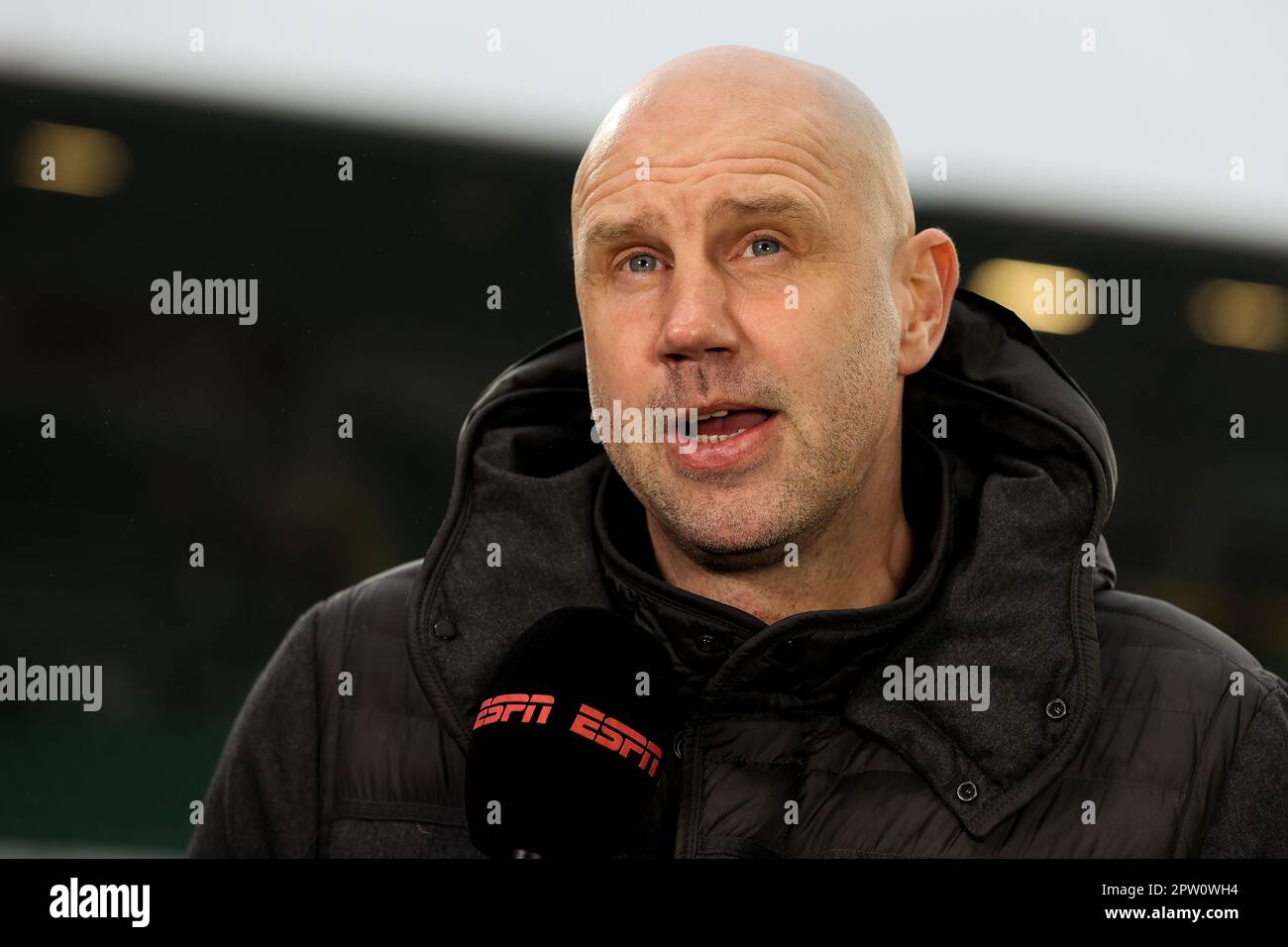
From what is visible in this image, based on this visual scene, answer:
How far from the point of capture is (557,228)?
4.66 metres

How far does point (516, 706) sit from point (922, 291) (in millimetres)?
811

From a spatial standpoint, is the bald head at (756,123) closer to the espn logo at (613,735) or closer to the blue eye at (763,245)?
the blue eye at (763,245)

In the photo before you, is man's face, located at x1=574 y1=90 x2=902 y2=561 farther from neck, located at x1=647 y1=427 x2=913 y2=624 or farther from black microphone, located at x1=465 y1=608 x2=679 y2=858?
black microphone, located at x1=465 y1=608 x2=679 y2=858

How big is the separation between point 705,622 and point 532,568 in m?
0.28

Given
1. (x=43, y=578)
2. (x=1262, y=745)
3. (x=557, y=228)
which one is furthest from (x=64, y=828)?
(x=1262, y=745)

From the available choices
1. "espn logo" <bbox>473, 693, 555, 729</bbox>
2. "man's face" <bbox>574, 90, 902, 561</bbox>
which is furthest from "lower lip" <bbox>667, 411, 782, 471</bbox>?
"espn logo" <bbox>473, 693, 555, 729</bbox>

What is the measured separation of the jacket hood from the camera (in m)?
1.41

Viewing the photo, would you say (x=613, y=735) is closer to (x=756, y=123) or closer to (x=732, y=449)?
(x=732, y=449)

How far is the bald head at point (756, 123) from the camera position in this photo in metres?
1.50

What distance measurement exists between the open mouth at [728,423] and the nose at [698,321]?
74 mm

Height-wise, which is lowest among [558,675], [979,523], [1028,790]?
[1028,790]

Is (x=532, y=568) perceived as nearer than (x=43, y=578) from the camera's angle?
Yes

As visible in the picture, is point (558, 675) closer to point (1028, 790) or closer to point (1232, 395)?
point (1028, 790)
